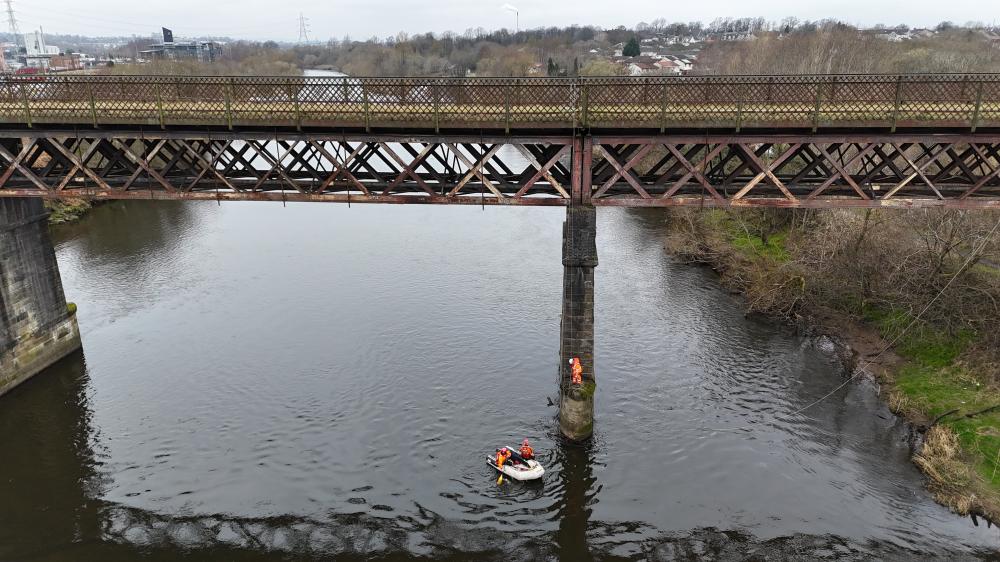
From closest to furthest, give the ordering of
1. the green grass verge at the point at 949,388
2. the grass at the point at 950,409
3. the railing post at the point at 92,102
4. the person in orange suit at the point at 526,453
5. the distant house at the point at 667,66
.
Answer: the grass at the point at 950,409 → the railing post at the point at 92,102 → the green grass verge at the point at 949,388 → the person in orange suit at the point at 526,453 → the distant house at the point at 667,66

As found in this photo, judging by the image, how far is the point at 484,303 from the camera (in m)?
32.9

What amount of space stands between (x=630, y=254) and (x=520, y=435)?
21750 mm

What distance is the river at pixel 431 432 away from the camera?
58.8 ft

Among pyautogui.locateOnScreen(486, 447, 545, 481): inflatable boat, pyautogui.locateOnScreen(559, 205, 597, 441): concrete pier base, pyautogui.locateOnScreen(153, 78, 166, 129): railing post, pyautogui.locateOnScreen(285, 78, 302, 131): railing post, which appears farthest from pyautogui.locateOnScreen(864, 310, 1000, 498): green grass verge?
pyautogui.locateOnScreen(153, 78, 166, 129): railing post

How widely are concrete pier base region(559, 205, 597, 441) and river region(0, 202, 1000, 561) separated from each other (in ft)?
3.86

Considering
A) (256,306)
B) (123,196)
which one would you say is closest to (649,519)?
(123,196)

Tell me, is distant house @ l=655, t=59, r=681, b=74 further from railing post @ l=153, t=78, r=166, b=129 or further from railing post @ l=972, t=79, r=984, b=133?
railing post @ l=153, t=78, r=166, b=129

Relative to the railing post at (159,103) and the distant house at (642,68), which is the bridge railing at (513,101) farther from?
the distant house at (642,68)

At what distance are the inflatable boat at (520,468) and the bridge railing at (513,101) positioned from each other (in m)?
9.88

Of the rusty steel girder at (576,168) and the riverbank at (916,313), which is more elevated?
the rusty steel girder at (576,168)

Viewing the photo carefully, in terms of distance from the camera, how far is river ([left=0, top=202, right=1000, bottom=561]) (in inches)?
706

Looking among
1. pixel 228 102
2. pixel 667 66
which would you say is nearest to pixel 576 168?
pixel 228 102

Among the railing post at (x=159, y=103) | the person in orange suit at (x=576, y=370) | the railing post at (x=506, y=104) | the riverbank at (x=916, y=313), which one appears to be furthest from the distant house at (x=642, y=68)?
the railing post at (x=159, y=103)

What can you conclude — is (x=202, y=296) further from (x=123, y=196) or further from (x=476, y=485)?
(x=476, y=485)
